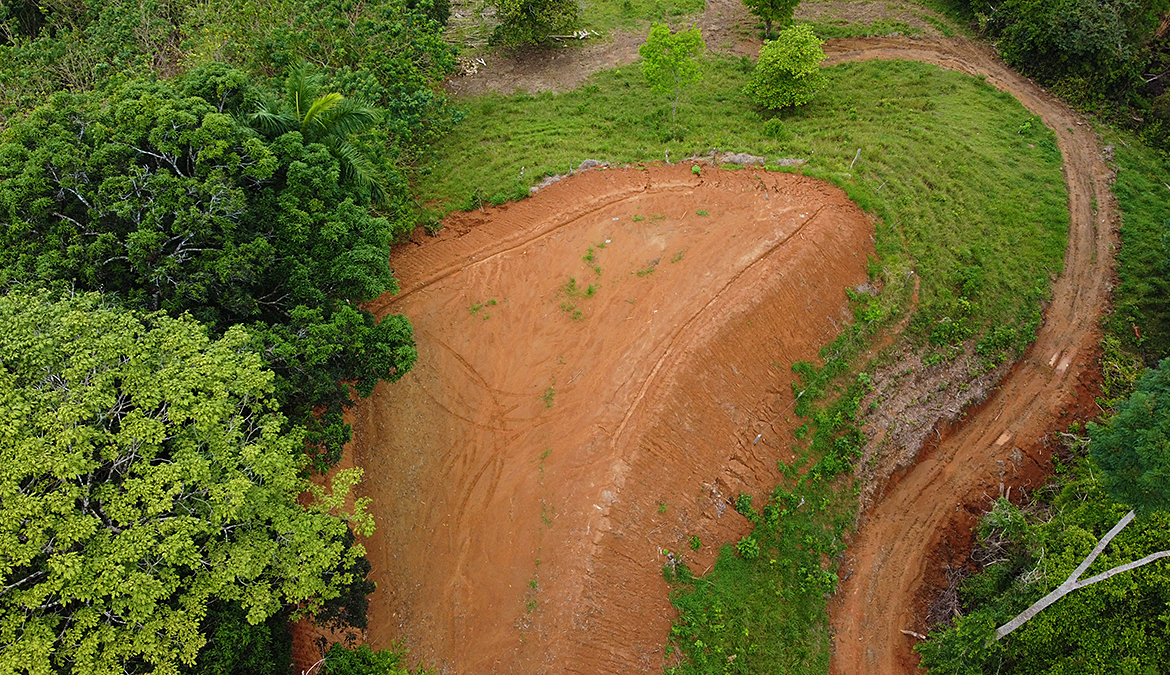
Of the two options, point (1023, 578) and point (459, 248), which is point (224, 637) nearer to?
point (459, 248)

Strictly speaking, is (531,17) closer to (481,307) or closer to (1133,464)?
(481,307)

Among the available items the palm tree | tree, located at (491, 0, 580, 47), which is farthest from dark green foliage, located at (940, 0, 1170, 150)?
the palm tree

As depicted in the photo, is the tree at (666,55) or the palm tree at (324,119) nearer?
the palm tree at (324,119)

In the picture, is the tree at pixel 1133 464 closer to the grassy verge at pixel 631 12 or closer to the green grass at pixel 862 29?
the green grass at pixel 862 29

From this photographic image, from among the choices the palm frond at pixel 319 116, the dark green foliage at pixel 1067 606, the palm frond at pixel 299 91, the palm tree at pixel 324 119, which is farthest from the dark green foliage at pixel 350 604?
the dark green foliage at pixel 1067 606

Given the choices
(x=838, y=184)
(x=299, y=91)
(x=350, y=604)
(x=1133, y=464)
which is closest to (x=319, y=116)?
(x=299, y=91)

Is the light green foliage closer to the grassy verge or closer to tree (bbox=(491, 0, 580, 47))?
tree (bbox=(491, 0, 580, 47))
